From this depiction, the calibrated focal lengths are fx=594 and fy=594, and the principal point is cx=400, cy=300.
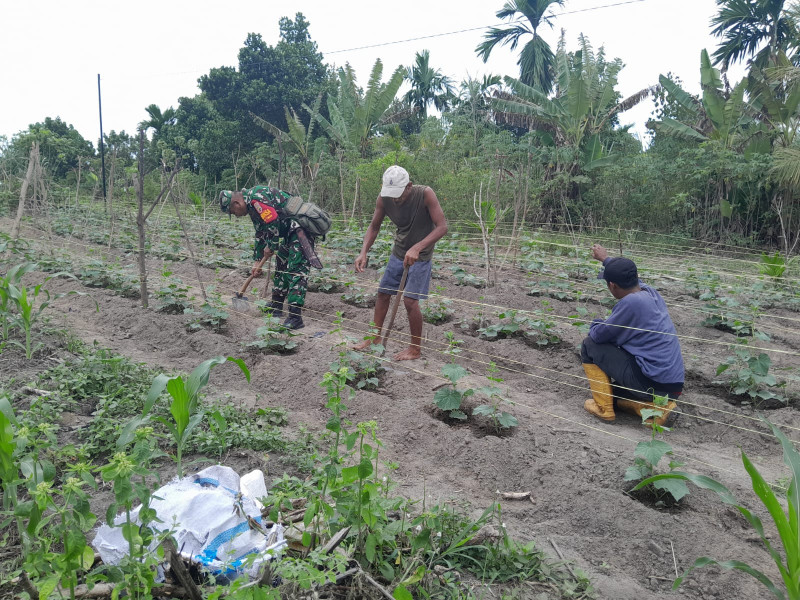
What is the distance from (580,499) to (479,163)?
13.2 metres

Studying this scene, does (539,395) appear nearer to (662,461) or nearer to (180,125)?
(662,461)

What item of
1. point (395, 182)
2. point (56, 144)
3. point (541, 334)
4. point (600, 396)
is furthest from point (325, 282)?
point (56, 144)

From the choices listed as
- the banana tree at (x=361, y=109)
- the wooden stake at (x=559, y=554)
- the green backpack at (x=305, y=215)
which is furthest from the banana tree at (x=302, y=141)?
the wooden stake at (x=559, y=554)

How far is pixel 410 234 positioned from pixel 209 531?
9.98ft

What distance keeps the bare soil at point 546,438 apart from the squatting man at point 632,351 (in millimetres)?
155

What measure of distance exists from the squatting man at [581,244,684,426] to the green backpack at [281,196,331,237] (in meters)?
2.52

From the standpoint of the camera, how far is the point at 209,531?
1880 mm

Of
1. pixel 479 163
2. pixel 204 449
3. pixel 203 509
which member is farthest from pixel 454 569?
pixel 479 163

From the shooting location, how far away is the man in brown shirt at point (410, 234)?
441 centimetres

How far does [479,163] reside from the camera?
49.4 ft

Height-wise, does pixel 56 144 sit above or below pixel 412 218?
above

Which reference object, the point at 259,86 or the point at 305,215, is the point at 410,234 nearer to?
the point at 305,215

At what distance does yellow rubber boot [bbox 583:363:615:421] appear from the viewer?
3750 mm

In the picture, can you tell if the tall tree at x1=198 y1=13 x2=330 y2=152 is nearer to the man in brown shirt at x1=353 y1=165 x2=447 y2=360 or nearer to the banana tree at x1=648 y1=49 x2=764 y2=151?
the banana tree at x1=648 y1=49 x2=764 y2=151
